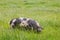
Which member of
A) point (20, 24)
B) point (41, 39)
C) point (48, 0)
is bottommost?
point (48, 0)

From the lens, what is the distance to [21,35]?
244 inches

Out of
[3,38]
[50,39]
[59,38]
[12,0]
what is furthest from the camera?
[12,0]

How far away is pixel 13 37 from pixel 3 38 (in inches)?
9.1

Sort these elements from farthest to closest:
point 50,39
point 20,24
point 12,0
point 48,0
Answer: point 48,0 < point 12,0 < point 20,24 < point 50,39

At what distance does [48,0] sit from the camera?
4416cm

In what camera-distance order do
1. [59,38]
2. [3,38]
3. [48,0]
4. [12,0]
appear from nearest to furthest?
[3,38] < [59,38] < [12,0] < [48,0]

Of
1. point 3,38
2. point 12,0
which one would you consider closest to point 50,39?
point 3,38

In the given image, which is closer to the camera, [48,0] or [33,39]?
[33,39]

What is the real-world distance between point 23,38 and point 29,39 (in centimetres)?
18

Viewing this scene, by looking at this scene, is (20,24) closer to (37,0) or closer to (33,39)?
(33,39)

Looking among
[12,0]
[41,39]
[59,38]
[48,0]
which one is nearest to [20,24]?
[59,38]

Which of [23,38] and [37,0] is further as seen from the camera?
[37,0]

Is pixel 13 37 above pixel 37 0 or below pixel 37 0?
A: above

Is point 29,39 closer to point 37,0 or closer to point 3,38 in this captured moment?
point 3,38
